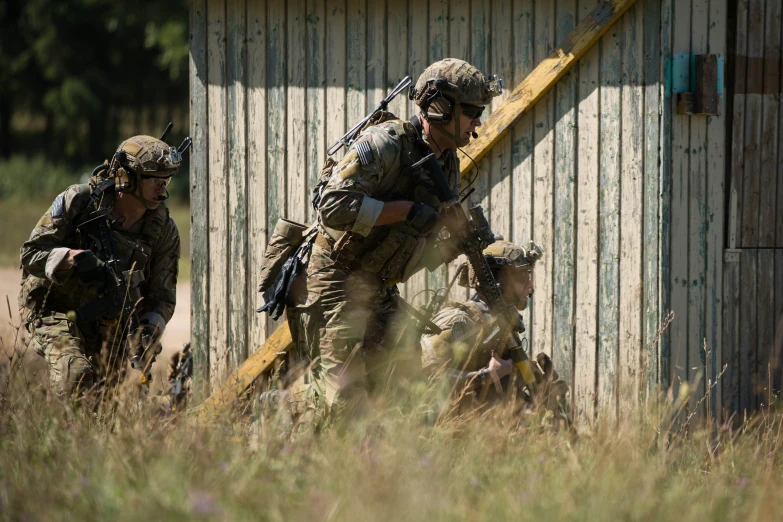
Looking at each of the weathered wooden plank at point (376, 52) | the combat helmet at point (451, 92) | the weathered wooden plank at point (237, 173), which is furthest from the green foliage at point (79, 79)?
the combat helmet at point (451, 92)

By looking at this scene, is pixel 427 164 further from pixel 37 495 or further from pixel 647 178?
pixel 37 495

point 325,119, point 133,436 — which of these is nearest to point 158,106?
point 325,119

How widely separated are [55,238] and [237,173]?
57.7 inches

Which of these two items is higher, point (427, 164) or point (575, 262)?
point (427, 164)

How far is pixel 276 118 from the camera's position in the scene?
5980 mm

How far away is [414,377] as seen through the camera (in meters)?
4.69

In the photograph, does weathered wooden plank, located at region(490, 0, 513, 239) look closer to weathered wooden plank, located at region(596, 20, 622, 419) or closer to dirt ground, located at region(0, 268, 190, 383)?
weathered wooden plank, located at region(596, 20, 622, 419)

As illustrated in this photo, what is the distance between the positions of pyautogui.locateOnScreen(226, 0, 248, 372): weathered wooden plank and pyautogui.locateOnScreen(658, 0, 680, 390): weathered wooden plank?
2.60 meters

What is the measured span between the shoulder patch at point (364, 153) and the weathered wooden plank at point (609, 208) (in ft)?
5.97

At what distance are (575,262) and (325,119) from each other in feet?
5.95

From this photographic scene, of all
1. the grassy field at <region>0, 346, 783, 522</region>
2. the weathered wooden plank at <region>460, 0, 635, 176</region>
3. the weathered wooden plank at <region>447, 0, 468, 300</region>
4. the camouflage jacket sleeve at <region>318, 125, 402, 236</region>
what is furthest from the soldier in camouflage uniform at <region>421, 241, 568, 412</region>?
the weathered wooden plank at <region>447, 0, 468, 300</region>

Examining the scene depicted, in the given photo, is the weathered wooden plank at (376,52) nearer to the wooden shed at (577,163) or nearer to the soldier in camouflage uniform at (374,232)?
the wooden shed at (577,163)

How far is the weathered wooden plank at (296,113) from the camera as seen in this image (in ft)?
19.5

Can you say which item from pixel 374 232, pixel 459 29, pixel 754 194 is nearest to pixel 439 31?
pixel 459 29
